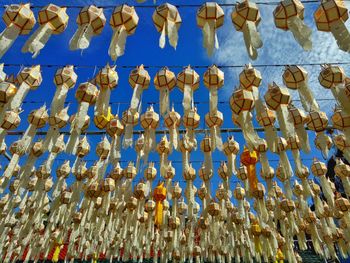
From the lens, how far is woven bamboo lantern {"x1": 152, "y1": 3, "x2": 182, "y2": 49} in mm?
3512

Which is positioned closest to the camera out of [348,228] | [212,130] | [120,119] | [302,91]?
[302,91]

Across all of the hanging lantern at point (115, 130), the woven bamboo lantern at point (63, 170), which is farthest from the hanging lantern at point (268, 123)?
the woven bamboo lantern at point (63, 170)

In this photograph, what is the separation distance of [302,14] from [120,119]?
3.34 meters

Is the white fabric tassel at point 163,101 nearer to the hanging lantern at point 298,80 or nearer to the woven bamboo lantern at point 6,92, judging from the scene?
the hanging lantern at point 298,80

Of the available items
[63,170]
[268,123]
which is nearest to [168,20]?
[268,123]

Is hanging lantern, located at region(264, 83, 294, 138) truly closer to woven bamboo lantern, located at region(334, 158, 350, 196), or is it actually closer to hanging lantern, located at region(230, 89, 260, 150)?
hanging lantern, located at region(230, 89, 260, 150)

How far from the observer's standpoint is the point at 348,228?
7.56 metres

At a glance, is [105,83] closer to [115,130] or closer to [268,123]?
[115,130]

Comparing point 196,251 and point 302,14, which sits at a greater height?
point 302,14

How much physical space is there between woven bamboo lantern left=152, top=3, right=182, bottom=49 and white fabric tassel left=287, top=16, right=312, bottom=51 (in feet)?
3.93

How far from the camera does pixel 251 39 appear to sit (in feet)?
10.9

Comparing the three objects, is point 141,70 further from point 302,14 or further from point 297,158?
point 297,158

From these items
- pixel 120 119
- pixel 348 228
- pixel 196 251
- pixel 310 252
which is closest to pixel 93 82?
pixel 120 119

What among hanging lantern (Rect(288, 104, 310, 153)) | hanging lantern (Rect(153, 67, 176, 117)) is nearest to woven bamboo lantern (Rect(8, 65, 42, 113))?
hanging lantern (Rect(153, 67, 176, 117))
